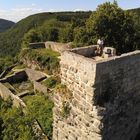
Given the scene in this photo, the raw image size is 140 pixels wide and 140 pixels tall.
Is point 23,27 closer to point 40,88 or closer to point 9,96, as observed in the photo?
point 9,96

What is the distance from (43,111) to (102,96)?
11.3 meters

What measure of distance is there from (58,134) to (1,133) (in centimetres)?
1054

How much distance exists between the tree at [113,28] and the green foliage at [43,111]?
40.8ft

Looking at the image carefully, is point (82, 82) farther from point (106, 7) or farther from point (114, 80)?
point (106, 7)

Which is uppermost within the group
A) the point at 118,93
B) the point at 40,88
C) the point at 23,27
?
the point at 118,93

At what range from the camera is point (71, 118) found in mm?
9625

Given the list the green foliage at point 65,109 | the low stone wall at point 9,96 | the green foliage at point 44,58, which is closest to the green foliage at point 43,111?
the low stone wall at point 9,96

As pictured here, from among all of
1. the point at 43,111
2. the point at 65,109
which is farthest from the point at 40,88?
the point at 65,109

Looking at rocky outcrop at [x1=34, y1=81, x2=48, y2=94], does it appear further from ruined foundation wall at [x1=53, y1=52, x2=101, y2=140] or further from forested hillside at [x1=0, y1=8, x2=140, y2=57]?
ruined foundation wall at [x1=53, y1=52, x2=101, y2=140]

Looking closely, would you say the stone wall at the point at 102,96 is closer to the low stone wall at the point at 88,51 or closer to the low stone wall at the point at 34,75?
the low stone wall at the point at 88,51

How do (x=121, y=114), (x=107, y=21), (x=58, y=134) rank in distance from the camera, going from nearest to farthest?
1. (x=121, y=114)
2. (x=58, y=134)
3. (x=107, y=21)

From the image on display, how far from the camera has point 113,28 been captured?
107 ft

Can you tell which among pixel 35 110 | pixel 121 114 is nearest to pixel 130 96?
pixel 121 114

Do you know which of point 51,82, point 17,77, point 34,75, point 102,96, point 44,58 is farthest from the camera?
point 44,58
